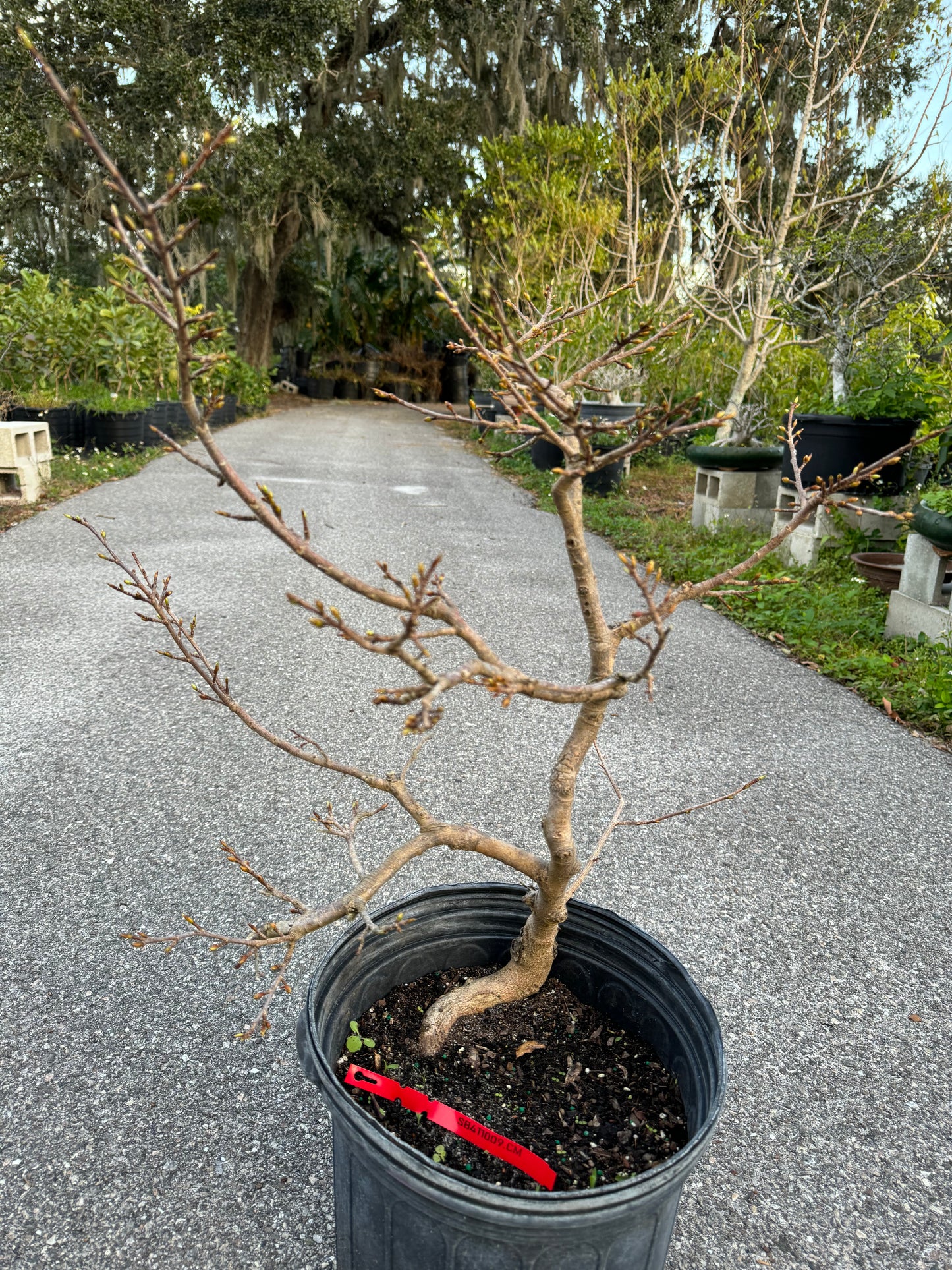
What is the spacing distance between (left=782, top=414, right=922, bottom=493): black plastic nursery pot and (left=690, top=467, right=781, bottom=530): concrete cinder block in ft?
3.01

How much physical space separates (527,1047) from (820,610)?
375 centimetres

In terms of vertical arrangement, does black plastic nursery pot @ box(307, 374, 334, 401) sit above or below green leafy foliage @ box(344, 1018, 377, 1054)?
above

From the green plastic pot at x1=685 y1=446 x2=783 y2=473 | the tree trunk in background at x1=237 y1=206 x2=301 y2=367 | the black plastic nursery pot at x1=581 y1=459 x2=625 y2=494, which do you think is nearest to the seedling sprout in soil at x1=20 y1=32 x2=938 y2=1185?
the green plastic pot at x1=685 y1=446 x2=783 y2=473

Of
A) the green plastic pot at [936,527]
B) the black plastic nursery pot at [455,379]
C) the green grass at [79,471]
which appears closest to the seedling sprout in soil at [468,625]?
the green plastic pot at [936,527]

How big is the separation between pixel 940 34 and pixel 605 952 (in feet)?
24.7

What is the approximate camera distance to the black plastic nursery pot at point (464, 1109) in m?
1.00

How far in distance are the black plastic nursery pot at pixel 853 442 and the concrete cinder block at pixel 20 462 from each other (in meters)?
5.38

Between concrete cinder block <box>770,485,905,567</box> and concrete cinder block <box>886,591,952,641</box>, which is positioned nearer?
concrete cinder block <box>886,591,952,641</box>

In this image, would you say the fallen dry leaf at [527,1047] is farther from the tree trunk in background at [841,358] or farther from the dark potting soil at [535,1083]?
the tree trunk in background at [841,358]

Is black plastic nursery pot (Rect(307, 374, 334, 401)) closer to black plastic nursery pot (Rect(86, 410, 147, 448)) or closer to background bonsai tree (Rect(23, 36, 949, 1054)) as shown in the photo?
black plastic nursery pot (Rect(86, 410, 147, 448))

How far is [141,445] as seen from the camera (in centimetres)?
906

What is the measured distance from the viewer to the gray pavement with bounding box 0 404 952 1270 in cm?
150

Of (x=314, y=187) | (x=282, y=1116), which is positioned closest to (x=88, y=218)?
(x=314, y=187)

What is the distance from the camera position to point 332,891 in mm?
2297
